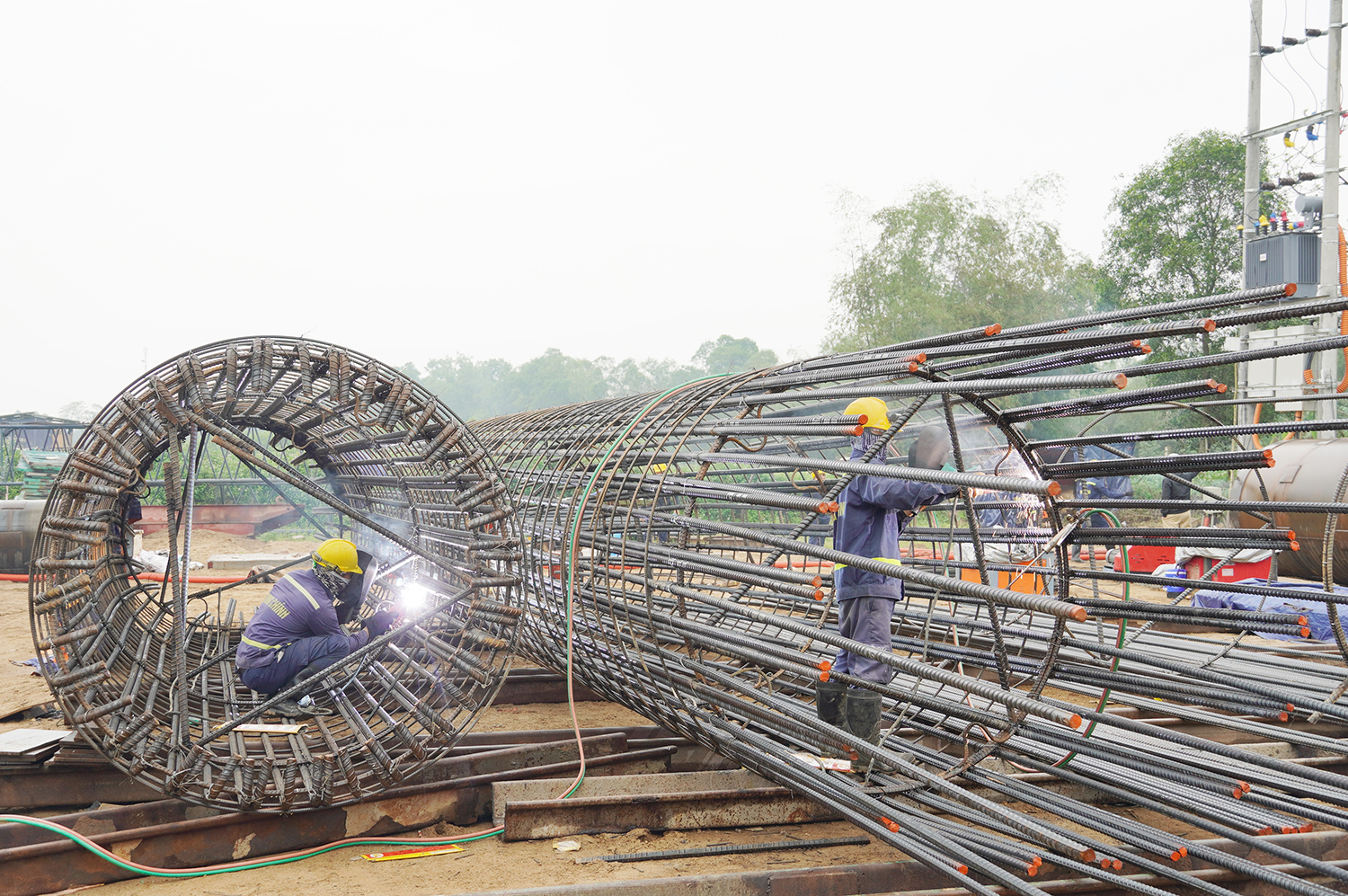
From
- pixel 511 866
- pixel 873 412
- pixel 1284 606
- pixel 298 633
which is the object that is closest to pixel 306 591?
pixel 298 633

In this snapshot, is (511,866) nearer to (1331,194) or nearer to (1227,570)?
(1227,570)

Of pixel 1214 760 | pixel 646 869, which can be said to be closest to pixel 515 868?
pixel 646 869

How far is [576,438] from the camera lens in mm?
5977

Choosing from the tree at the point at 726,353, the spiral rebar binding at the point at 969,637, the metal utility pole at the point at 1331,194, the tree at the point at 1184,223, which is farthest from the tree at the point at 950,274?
the tree at the point at 726,353

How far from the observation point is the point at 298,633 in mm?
5418

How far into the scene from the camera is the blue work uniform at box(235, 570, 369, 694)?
5.32 m

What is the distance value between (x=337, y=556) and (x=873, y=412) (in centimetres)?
341

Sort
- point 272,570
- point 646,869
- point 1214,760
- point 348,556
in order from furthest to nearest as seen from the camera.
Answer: point 272,570
point 348,556
point 1214,760
point 646,869

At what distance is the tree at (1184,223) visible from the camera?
2247cm

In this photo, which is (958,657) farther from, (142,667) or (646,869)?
(142,667)

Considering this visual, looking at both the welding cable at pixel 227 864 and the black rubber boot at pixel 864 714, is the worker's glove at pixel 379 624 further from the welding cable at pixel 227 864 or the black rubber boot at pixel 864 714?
the black rubber boot at pixel 864 714

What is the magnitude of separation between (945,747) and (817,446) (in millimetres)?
2210

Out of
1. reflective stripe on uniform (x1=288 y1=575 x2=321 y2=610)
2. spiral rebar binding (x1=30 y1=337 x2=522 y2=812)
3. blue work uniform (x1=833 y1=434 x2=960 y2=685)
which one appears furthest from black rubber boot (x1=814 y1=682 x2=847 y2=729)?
reflective stripe on uniform (x1=288 y1=575 x2=321 y2=610)

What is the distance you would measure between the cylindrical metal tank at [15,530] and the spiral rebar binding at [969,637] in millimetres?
12161
